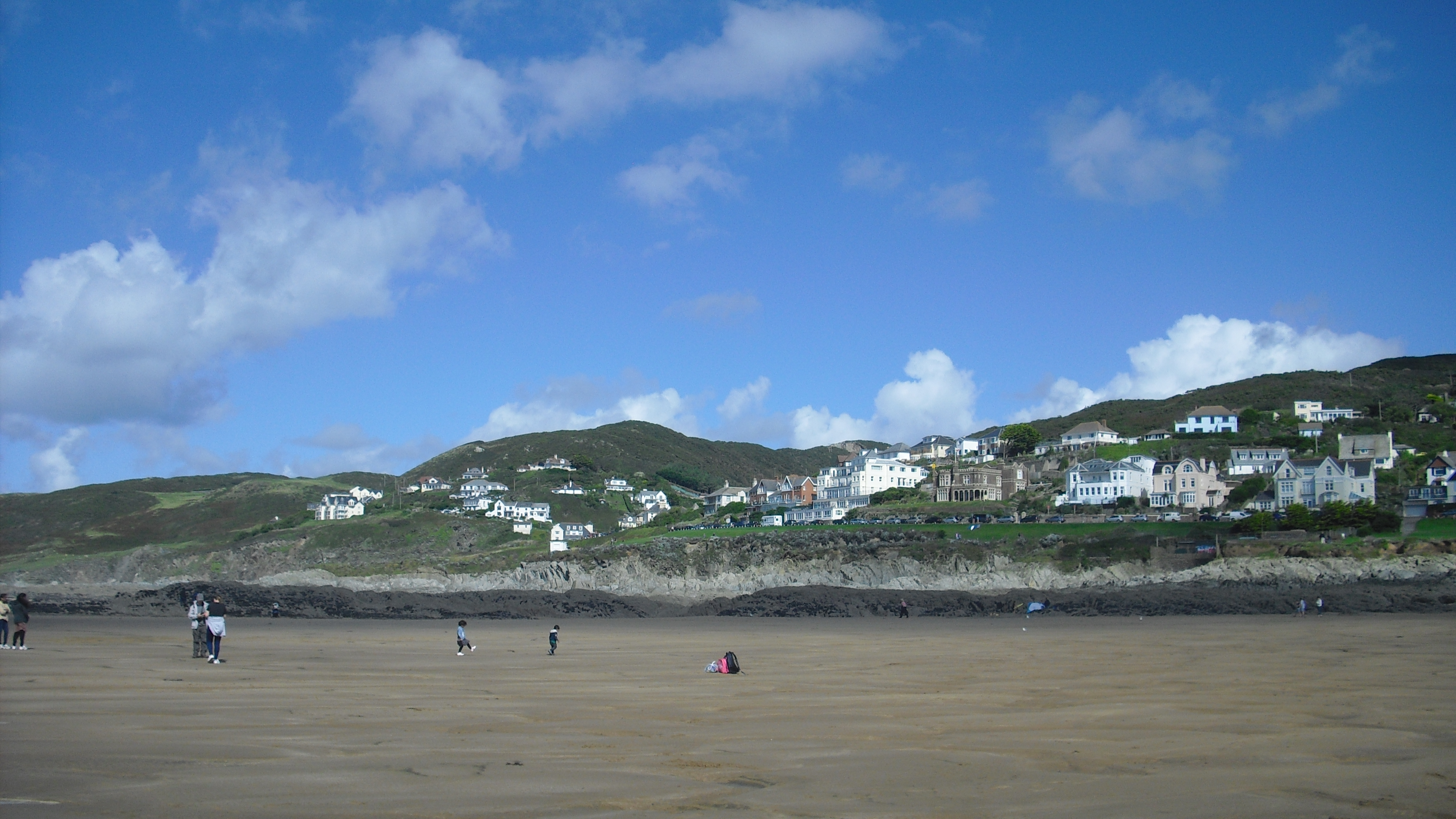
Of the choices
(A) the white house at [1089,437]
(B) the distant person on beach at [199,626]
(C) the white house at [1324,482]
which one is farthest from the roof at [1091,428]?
(B) the distant person on beach at [199,626]

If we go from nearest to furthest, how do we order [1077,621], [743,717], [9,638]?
[743,717] → [9,638] → [1077,621]

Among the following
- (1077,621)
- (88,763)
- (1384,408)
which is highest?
(1384,408)

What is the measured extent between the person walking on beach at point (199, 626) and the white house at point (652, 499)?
116 meters

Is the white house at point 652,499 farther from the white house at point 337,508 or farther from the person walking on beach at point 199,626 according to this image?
the person walking on beach at point 199,626

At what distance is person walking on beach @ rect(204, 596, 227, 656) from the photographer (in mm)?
17094

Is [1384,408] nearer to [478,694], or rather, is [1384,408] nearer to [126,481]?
[478,694]

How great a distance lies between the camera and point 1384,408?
374 feet

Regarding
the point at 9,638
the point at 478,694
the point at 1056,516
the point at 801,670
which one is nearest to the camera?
the point at 478,694

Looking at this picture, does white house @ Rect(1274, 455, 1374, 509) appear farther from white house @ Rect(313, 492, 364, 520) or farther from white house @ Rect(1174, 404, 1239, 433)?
white house @ Rect(313, 492, 364, 520)

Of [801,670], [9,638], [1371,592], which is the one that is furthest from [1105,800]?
[1371,592]

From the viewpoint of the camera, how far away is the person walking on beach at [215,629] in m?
17.1

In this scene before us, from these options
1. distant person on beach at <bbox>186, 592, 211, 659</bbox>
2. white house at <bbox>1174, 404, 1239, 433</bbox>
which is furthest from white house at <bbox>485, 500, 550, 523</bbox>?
distant person on beach at <bbox>186, 592, 211, 659</bbox>

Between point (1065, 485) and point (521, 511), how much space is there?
2540 inches

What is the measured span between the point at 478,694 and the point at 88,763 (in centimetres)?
632
